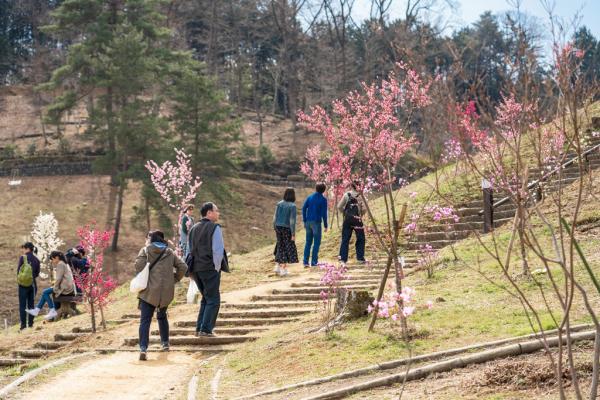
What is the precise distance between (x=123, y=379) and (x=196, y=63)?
Answer: 29759 millimetres

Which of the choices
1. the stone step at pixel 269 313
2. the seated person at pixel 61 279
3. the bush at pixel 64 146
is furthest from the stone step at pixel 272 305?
the bush at pixel 64 146

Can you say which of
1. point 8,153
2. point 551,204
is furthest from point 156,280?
point 8,153

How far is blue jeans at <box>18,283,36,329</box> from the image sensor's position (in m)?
16.4

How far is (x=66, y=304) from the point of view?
16.2 m

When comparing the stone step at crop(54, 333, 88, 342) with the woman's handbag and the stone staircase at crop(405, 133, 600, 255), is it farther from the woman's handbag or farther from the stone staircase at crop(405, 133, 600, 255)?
the stone staircase at crop(405, 133, 600, 255)

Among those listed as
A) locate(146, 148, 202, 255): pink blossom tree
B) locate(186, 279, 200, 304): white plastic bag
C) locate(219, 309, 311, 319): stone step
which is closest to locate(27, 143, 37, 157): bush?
locate(146, 148, 202, 255): pink blossom tree

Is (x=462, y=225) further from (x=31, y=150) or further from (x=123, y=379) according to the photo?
(x=31, y=150)

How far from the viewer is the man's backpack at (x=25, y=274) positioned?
1631 cm

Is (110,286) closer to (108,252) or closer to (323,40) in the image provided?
(108,252)

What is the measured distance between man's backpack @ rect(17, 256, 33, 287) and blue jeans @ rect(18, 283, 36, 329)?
0.43 feet

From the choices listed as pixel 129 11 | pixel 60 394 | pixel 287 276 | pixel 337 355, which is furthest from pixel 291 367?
pixel 129 11

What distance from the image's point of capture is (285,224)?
15586 millimetres

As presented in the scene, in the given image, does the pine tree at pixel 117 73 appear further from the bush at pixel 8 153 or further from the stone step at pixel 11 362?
the stone step at pixel 11 362

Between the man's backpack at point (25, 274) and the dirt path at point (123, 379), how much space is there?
20.4 ft
